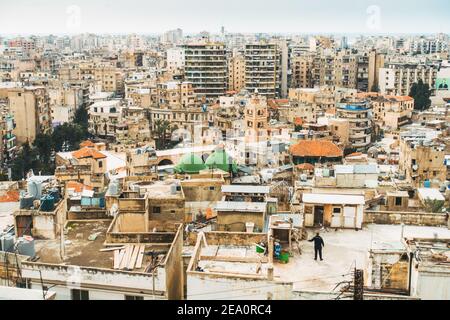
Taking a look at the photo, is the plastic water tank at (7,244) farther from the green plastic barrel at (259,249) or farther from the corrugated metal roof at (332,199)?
the corrugated metal roof at (332,199)

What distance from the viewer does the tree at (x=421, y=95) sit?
22.5 meters

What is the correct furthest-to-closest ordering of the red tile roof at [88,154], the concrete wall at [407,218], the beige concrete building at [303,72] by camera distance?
the beige concrete building at [303,72] < the red tile roof at [88,154] < the concrete wall at [407,218]

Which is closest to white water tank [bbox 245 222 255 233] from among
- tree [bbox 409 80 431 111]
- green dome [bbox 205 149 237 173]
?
green dome [bbox 205 149 237 173]

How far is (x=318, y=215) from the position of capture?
4.95 meters

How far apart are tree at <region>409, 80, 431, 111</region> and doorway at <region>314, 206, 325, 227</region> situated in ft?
61.2

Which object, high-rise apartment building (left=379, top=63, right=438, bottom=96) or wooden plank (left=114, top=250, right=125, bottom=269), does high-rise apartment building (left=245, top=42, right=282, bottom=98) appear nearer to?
high-rise apartment building (left=379, top=63, right=438, bottom=96)

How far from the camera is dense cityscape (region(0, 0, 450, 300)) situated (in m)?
3.91

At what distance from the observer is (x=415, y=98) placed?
74.5 feet

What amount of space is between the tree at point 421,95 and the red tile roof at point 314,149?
11.2 metres

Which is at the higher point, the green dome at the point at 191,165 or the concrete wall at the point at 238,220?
the concrete wall at the point at 238,220

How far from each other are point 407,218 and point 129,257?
2.36 meters

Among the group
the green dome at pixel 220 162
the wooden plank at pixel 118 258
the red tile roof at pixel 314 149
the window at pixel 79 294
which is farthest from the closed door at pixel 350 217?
the red tile roof at pixel 314 149
